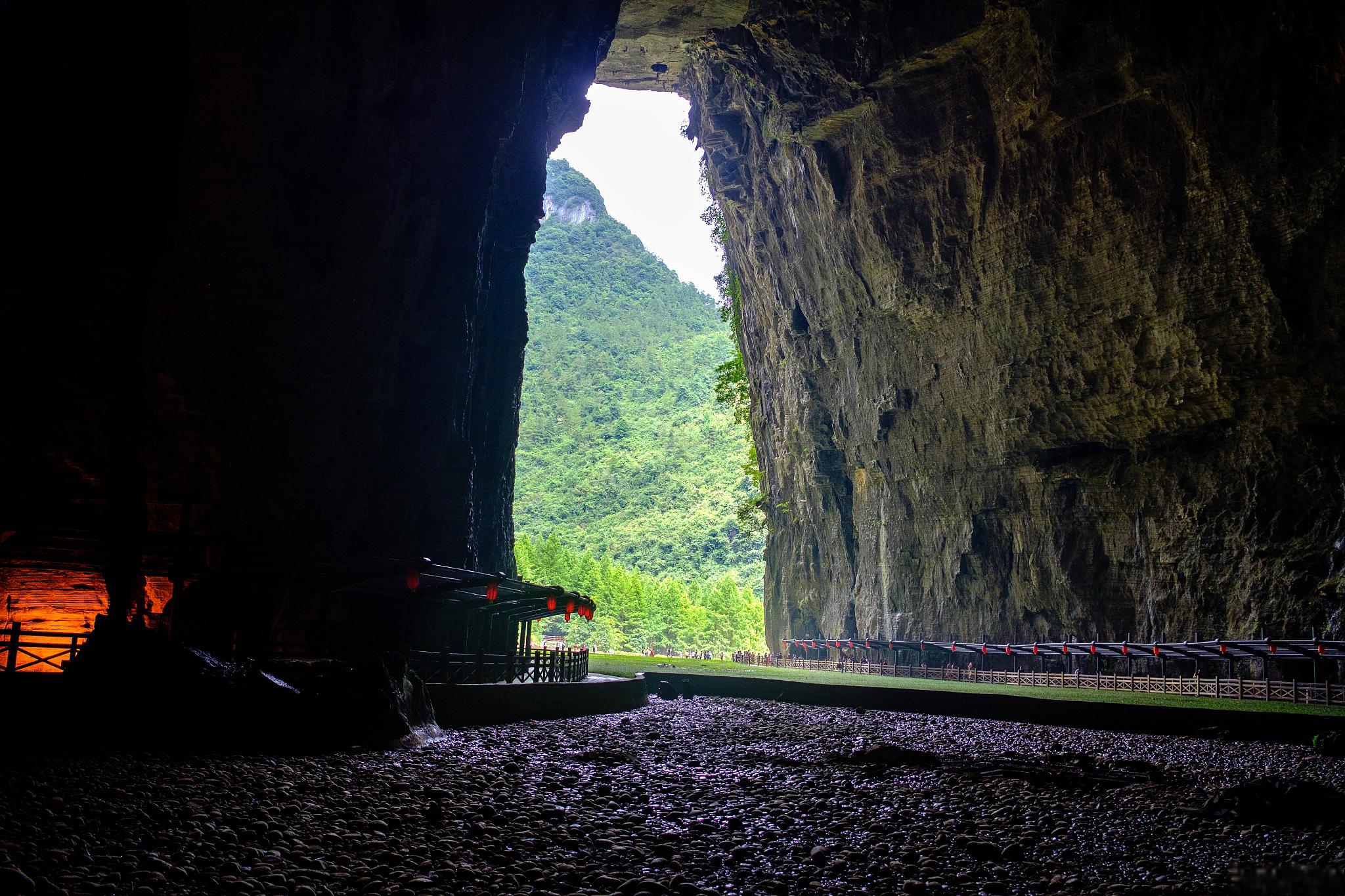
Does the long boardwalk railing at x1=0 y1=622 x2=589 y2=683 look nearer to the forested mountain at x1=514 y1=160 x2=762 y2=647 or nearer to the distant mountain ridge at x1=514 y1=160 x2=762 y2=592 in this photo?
the forested mountain at x1=514 y1=160 x2=762 y2=647

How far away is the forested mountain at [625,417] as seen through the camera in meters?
115

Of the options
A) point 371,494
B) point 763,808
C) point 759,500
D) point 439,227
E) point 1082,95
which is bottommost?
point 763,808

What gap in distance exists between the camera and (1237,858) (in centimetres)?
814

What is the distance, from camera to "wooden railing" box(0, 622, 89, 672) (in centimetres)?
1306

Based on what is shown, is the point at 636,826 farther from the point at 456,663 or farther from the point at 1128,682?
the point at 1128,682

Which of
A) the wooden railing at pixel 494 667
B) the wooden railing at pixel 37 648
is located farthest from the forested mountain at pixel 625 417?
the wooden railing at pixel 37 648

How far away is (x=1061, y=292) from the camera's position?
3170 cm

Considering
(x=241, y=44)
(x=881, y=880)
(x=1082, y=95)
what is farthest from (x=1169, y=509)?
(x=241, y=44)

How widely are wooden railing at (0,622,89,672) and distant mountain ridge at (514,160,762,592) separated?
82.1 metres

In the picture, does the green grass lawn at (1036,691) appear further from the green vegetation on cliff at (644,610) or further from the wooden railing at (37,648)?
the green vegetation on cliff at (644,610)

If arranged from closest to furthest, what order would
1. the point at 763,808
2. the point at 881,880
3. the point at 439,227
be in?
1. the point at 881,880
2. the point at 763,808
3. the point at 439,227

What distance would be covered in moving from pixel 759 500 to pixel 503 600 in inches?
1284

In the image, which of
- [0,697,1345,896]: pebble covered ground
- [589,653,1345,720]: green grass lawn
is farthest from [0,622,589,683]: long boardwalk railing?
[589,653,1345,720]: green grass lawn

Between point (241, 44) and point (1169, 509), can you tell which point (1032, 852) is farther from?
point (1169, 509)
